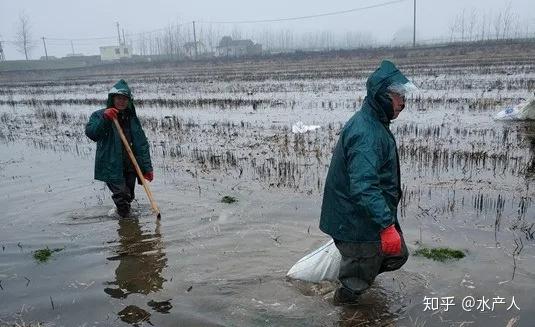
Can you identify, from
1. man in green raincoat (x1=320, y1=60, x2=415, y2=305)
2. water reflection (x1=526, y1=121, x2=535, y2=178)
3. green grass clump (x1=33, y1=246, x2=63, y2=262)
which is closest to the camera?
man in green raincoat (x1=320, y1=60, x2=415, y2=305)

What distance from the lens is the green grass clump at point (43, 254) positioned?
473cm

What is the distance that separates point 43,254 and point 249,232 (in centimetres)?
229

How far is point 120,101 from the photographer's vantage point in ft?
16.9

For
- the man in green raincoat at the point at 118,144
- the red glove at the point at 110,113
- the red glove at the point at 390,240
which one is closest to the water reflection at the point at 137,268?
the man in green raincoat at the point at 118,144

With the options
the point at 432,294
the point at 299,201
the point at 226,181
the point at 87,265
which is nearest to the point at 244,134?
the point at 226,181

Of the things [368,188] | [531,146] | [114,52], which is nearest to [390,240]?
[368,188]

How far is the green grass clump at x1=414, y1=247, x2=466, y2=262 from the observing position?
4449 millimetres

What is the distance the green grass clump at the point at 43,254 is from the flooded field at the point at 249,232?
76mm

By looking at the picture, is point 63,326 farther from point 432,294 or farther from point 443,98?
point 443,98

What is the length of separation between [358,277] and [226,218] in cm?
272

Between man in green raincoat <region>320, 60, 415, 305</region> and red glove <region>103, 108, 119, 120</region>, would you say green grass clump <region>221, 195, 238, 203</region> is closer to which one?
red glove <region>103, 108, 119, 120</region>

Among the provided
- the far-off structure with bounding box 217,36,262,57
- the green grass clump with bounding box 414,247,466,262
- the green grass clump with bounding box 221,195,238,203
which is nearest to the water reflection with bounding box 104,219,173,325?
the green grass clump with bounding box 221,195,238,203

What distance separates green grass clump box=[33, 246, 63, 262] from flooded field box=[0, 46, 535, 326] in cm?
8

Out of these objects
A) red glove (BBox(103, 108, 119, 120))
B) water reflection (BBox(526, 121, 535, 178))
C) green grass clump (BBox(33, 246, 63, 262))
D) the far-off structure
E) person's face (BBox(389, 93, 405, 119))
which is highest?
the far-off structure
